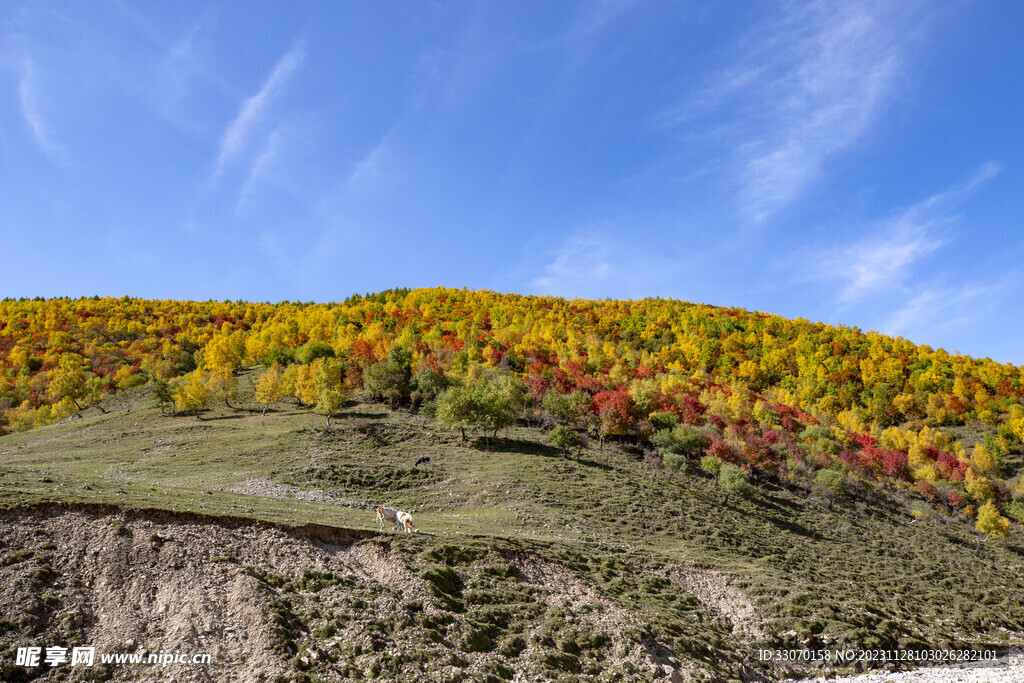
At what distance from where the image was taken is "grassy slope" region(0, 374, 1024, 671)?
2728 centimetres

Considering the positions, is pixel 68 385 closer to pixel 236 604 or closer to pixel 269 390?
Answer: pixel 269 390

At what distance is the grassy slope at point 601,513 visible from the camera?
27.3m

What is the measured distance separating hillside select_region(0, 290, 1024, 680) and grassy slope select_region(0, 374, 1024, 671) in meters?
0.35

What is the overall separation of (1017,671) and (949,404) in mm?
112164

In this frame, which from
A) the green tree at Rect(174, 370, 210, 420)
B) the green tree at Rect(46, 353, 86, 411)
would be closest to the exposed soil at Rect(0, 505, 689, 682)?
the green tree at Rect(174, 370, 210, 420)

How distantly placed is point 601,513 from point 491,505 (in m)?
9.28

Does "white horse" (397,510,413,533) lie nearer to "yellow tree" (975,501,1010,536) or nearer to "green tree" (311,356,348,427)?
"green tree" (311,356,348,427)

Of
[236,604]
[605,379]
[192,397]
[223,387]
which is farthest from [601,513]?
[223,387]

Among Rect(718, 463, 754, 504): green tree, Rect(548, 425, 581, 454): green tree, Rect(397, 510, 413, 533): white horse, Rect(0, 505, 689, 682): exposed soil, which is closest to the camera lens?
Rect(0, 505, 689, 682): exposed soil

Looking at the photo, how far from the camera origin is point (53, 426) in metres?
80.2

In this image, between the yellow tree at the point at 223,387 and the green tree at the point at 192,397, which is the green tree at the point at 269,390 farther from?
the green tree at the point at 192,397

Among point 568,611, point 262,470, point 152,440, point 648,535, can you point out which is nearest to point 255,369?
point 152,440

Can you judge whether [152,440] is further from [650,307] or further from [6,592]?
[650,307]

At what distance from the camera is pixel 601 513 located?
1698 inches
